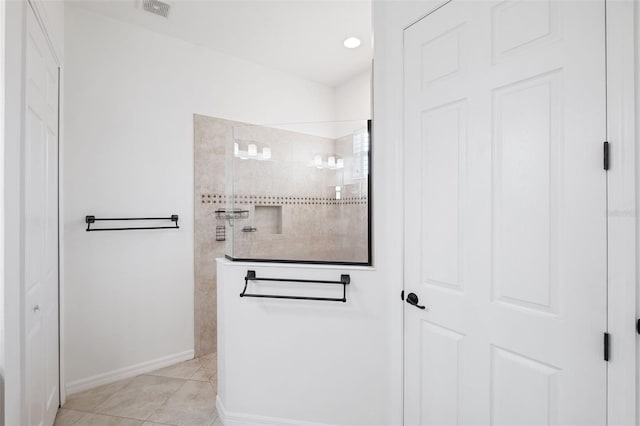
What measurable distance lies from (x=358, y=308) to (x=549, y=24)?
148 centimetres

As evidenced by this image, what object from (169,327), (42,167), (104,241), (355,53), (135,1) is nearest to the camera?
(42,167)

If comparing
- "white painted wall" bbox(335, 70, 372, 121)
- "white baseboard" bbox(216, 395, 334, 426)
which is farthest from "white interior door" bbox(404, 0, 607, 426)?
"white painted wall" bbox(335, 70, 372, 121)

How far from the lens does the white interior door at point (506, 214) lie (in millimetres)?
1072

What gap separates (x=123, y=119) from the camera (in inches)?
106

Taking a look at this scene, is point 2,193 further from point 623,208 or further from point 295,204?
point 623,208

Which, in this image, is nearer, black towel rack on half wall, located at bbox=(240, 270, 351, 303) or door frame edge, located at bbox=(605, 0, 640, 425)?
door frame edge, located at bbox=(605, 0, 640, 425)

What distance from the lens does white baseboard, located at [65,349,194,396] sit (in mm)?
2494

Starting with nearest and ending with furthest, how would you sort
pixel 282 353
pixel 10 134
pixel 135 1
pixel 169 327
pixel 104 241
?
pixel 10 134 < pixel 282 353 < pixel 135 1 < pixel 104 241 < pixel 169 327

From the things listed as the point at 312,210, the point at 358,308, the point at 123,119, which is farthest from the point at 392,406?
the point at 123,119

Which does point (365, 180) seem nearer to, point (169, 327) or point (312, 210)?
point (312, 210)

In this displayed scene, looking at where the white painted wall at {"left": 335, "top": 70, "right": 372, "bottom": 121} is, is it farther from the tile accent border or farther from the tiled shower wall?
the tile accent border

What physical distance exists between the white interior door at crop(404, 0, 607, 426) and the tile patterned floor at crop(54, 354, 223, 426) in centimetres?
146

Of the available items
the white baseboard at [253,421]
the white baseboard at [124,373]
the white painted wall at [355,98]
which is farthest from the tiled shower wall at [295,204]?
the white painted wall at [355,98]

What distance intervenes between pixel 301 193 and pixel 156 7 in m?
1.87
